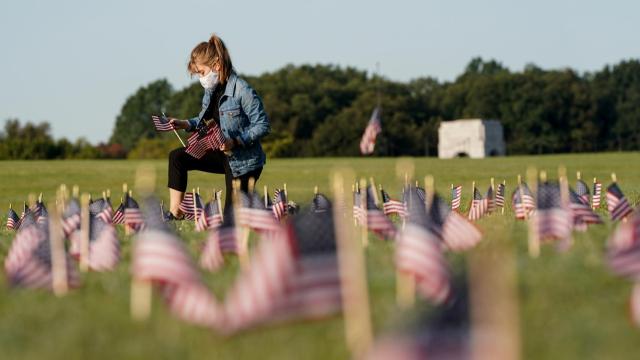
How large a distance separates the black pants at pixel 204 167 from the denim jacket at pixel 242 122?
0.11 metres

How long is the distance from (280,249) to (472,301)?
1891 mm

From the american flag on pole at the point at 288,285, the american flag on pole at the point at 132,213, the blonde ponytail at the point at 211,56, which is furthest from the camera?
the blonde ponytail at the point at 211,56

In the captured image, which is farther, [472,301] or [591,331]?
[591,331]

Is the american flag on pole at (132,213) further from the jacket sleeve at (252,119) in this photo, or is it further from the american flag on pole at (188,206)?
the american flag on pole at (188,206)

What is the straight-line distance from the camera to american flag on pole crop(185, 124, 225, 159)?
52.0ft

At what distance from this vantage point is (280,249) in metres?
7.50

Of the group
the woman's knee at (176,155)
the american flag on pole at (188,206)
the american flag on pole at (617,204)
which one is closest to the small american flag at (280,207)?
the american flag on pole at (188,206)

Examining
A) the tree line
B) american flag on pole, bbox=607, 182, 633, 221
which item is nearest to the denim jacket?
american flag on pole, bbox=607, 182, 633, 221

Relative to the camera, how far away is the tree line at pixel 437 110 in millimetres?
135000

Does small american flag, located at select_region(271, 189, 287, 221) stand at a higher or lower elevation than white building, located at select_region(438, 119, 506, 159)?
lower

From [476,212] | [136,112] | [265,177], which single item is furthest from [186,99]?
[476,212]

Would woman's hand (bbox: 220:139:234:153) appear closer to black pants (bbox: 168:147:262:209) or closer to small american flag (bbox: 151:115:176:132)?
black pants (bbox: 168:147:262:209)

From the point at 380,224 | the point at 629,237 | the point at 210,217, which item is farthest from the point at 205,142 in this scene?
the point at 629,237

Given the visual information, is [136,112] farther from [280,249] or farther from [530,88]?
[280,249]
